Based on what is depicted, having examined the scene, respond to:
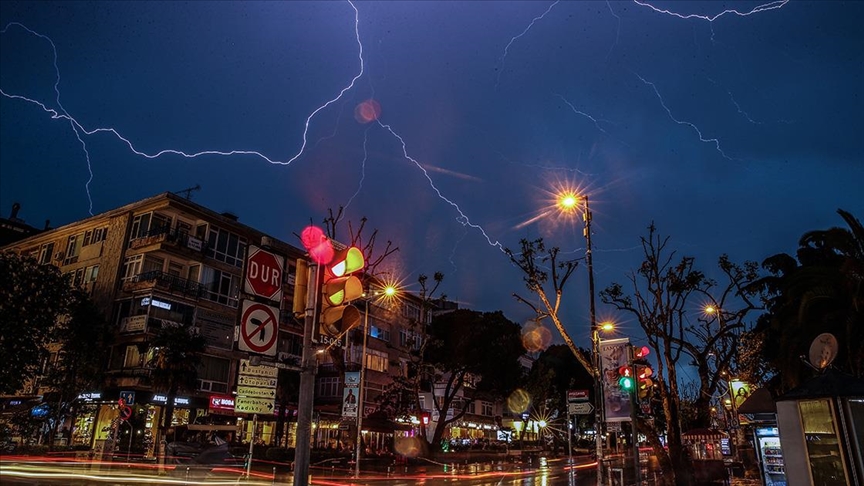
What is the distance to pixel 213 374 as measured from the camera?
131ft

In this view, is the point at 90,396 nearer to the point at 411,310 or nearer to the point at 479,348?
the point at 479,348

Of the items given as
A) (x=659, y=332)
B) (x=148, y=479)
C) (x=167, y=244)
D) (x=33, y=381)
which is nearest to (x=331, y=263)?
(x=148, y=479)

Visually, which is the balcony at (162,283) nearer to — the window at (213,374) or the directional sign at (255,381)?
the window at (213,374)

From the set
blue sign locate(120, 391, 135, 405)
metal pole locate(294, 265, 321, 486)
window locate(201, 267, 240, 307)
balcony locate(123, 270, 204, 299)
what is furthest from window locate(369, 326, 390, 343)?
metal pole locate(294, 265, 321, 486)

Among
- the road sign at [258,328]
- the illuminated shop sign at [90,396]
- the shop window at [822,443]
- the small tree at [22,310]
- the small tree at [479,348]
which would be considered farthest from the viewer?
the small tree at [479,348]

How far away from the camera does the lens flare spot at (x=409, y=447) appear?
3875cm

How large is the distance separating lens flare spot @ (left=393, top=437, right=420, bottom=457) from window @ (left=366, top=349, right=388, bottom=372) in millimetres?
10971

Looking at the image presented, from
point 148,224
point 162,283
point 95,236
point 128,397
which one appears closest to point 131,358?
point 128,397

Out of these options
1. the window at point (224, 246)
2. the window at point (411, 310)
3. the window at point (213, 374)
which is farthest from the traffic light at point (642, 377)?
the window at point (411, 310)

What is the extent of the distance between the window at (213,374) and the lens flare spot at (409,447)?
43.6 feet

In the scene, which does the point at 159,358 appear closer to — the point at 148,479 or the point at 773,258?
the point at 148,479

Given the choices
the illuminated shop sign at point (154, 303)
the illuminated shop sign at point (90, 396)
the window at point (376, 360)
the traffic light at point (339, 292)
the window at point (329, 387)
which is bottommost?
the traffic light at point (339, 292)

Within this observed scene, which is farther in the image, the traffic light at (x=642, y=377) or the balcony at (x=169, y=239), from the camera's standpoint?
the balcony at (x=169, y=239)

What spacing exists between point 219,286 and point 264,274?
3998cm
